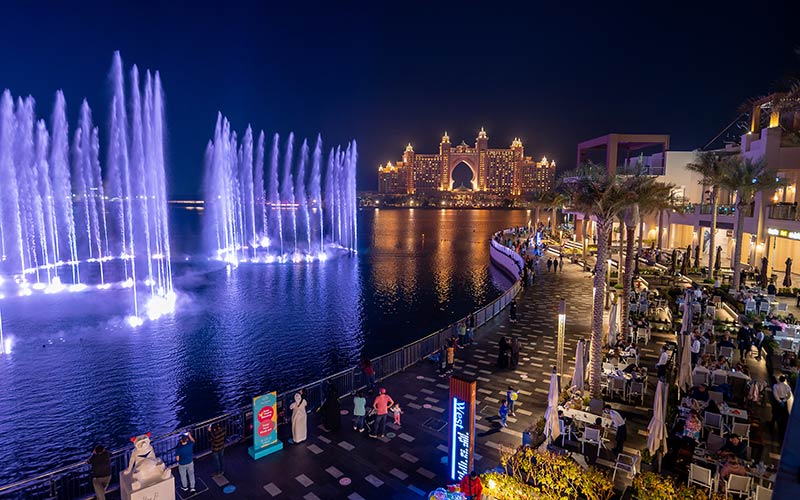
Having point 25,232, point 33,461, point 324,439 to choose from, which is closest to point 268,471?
point 324,439

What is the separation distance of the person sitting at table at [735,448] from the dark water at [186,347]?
48.1ft

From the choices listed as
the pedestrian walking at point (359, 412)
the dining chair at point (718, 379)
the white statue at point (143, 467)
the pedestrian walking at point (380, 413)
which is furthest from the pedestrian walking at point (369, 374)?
the dining chair at point (718, 379)

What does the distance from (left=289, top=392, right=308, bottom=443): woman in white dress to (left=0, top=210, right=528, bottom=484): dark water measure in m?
6.31

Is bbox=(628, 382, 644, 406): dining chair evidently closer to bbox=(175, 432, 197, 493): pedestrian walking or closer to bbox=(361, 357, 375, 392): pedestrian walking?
bbox=(361, 357, 375, 392): pedestrian walking

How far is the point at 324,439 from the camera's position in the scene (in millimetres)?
12445

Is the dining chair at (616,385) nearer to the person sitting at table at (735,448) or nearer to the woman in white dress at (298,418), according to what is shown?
the person sitting at table at (735,448)

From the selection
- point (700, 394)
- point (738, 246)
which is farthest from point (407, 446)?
point (738, 246)

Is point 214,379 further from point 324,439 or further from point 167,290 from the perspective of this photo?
point 167,290

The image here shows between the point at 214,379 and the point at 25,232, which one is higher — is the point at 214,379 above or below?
below

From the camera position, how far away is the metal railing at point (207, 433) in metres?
10.7

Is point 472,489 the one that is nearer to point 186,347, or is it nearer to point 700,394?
point 700,394

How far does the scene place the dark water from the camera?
15.9 m

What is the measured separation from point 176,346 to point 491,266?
38686 millimetres

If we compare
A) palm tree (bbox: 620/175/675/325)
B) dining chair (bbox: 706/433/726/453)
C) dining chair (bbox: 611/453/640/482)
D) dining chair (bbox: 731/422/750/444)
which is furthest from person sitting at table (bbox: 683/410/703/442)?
palm tree (bbox: 620/175/675/325)
